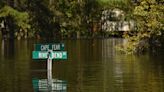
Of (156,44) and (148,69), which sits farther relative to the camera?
(156,44)

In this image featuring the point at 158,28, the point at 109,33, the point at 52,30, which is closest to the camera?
the point at 158,28

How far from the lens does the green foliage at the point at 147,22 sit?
3859 cm

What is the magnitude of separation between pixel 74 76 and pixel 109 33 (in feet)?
247

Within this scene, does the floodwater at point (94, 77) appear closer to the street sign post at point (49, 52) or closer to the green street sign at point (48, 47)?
the street sign post at point (49, 52)

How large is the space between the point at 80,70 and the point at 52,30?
57743mm

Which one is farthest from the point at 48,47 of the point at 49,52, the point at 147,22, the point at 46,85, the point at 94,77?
the point at 147,22

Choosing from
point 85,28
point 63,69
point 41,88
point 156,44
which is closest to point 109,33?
point 85,28

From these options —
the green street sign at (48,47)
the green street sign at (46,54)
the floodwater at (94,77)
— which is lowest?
the floodwater at (94,77)

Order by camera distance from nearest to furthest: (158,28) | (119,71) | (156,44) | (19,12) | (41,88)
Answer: (41,88)
(119,71)
(158,28)
(156,44)
(19,12)

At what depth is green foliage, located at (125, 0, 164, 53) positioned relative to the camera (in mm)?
38588

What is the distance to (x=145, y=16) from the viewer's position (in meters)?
39.5

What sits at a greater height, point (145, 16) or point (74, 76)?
point (145, 16)

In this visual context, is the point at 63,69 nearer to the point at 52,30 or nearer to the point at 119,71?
the point at 119,71

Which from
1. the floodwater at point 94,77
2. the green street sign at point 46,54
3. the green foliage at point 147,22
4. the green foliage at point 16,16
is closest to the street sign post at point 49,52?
the green street sign at point 46,54
